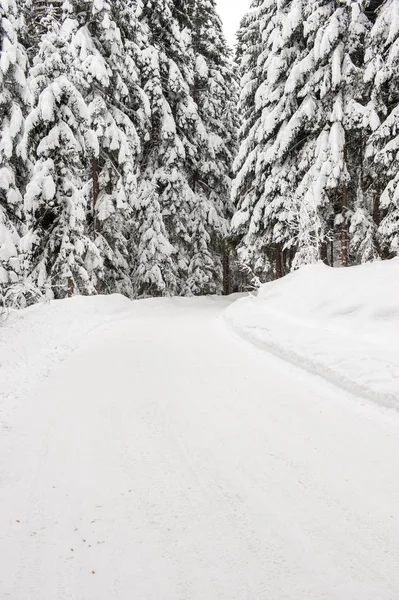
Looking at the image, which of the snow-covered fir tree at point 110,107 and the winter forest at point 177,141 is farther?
the snow-covered fir tree at point 110,107

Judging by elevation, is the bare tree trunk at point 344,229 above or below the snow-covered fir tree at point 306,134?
below

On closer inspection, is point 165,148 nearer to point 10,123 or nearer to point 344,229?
point 10,123

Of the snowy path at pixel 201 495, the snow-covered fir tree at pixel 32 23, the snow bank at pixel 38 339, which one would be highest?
the snow-covered fir tree at pixel 32 23

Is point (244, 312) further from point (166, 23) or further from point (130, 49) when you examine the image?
point (166, 23)

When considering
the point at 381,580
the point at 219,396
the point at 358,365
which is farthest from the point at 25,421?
the point at 358,365

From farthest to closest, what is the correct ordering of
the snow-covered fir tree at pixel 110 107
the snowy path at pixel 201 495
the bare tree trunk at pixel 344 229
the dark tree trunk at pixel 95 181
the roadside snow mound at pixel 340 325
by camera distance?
the dark tree trunk at pixel 95 181
the snow-covered fir tree at pixel 110 107
the bare tree trunk at pixel 344 229
the roadside snow mound at pixel 340 325
the snowy path at pixel 201 495

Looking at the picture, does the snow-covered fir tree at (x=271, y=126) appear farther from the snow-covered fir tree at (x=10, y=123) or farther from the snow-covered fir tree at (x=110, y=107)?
the snow-covered fir tree at (x=10, y=123)

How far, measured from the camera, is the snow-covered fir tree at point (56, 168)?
1195 cm

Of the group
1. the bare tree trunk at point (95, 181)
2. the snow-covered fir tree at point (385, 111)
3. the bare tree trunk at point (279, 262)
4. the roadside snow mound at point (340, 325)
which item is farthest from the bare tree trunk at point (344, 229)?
the bare tree trunk at point (95, 181)

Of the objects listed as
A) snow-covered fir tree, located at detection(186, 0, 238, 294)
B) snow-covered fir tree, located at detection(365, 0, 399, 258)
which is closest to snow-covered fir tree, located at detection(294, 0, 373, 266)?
snow-covered fir tree, located at detection(365, 0, 399, 258)

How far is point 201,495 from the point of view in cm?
272

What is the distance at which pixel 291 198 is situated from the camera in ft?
49.7

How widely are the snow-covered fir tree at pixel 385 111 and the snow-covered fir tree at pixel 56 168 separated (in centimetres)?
954

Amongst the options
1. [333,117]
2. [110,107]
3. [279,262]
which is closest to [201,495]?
[333,117]
